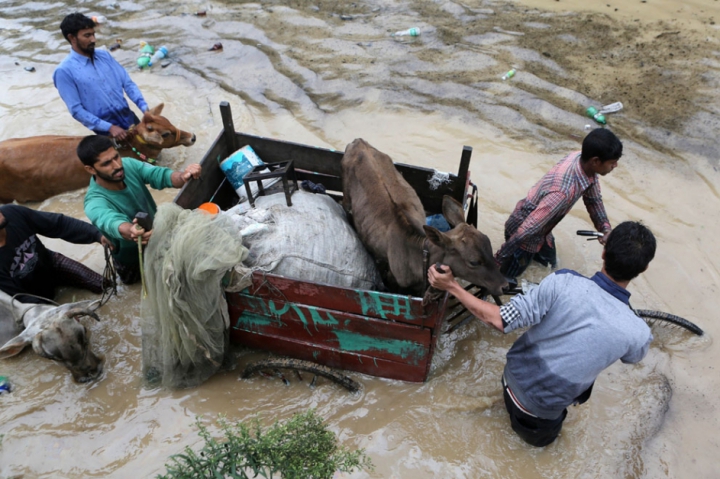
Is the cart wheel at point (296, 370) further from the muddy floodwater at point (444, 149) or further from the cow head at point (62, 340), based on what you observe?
the cow head at point (62, 340)

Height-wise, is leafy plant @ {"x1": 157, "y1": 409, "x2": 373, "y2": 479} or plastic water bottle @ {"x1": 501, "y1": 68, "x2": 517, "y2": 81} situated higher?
plastic water bottle @ {"x1": 501, "y1": 68, "x2": 517, "y2": 81}

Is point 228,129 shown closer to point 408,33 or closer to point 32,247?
point 32,247

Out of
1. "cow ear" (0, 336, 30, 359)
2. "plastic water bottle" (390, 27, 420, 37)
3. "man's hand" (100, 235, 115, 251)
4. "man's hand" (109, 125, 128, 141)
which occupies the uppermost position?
"plastic water bottle" (390, 27, 420, 37)

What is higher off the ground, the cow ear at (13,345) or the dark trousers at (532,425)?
the cow ear at (13,345)

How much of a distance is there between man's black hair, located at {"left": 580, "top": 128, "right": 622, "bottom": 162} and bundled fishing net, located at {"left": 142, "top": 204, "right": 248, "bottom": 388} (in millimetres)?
3012

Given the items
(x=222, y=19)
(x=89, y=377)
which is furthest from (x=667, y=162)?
(x=222, y=19)

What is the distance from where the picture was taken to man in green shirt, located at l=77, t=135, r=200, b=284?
4.09 metres

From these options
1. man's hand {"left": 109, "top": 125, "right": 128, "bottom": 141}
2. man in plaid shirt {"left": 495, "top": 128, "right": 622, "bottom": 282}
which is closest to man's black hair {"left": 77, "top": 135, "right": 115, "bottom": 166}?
man's hand {"left": 109, "top": 125, "right": 128, "bottom": 141}

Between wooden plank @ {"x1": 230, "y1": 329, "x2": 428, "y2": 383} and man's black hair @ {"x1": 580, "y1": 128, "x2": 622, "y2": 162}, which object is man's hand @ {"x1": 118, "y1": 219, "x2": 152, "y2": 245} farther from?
man's black hair @ {"x1": 580, "y1": 128, "x2": 622, "y2": 162}

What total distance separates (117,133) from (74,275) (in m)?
2.10

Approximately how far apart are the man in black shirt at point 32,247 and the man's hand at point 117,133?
76.0 inches

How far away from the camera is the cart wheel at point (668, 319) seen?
479 cm

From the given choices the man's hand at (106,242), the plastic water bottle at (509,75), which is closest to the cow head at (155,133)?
the man's hand at (106,242)

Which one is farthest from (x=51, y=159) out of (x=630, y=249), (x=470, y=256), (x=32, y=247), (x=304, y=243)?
(x=630, y=249)
